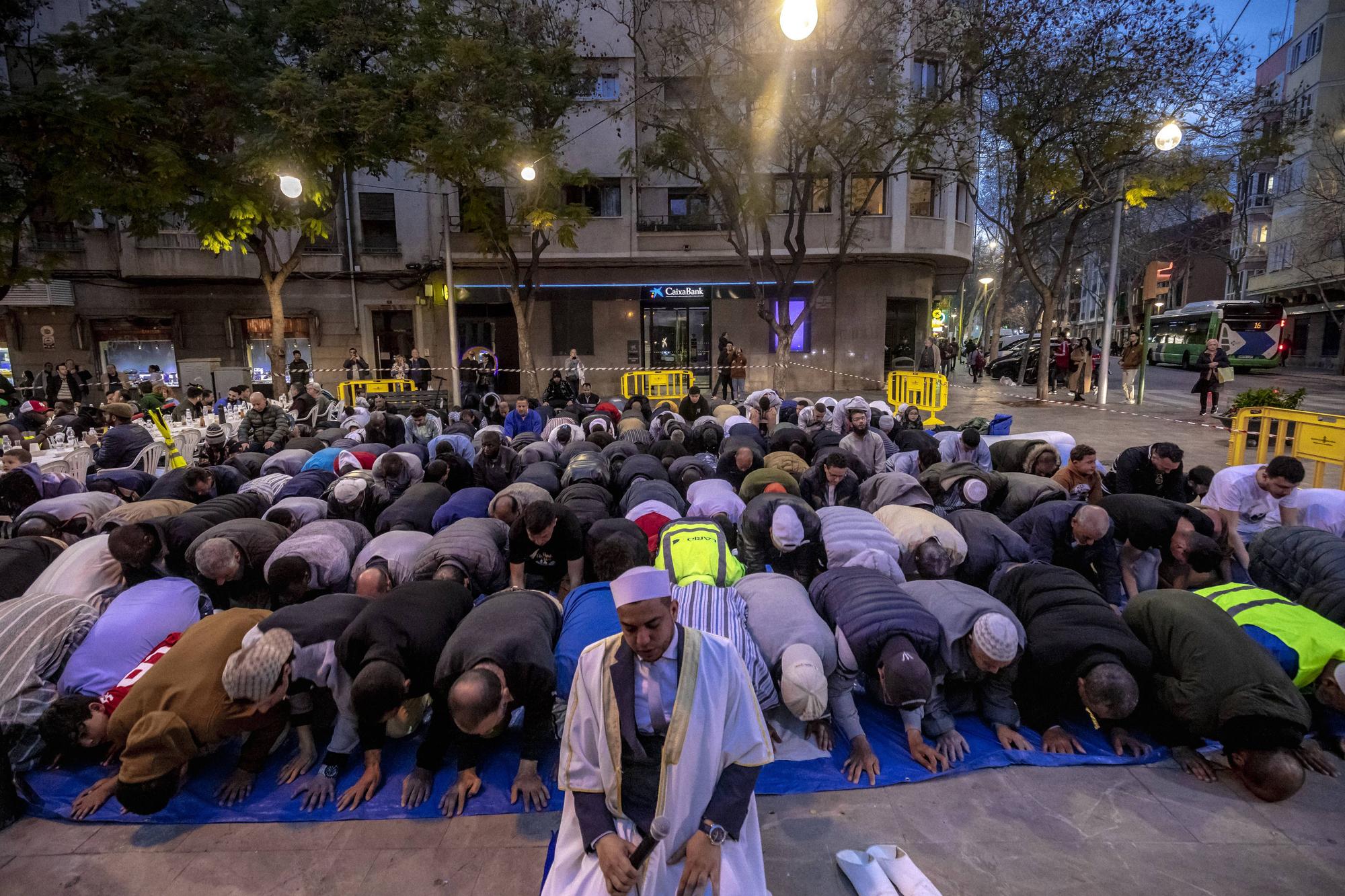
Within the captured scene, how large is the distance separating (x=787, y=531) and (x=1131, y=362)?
16.5 metres

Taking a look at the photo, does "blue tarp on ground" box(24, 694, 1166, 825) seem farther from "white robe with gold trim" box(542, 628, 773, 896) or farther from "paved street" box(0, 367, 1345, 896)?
"white robe with gold trim" box(542, 628, 773, 896)

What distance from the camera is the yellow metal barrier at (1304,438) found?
294 inches

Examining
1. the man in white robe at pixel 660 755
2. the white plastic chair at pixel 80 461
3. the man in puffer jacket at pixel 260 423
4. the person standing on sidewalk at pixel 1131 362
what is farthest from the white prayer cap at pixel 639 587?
the person standing on sidewalk at pixel 1131 362

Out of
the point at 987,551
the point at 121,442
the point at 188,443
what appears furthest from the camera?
the point at 188,443

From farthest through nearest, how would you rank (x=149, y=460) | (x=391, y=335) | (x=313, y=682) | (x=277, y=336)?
1. (x=391, y=335)
2. (x=277, y=336)
3. (x=149, y=460)
4. (x=313, y=682)

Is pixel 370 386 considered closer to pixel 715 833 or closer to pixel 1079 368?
pixel 715 833

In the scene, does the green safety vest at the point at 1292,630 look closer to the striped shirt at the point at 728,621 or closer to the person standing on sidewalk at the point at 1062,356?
the striped shirt at the point at 728,621

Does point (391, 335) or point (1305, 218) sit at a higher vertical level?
point (1305, 218)

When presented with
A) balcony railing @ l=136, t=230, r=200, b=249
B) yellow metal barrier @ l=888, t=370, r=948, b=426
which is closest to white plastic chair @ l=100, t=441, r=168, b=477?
yellow metal barrier @ l=888, t=370, r=948, b=426

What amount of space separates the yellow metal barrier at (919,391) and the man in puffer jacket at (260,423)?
10640 millimetres

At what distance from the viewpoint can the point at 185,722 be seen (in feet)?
10.6

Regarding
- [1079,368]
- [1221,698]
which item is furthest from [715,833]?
[1079,368]

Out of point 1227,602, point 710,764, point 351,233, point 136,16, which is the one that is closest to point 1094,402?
point 1227,602

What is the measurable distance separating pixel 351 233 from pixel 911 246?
1720cm
